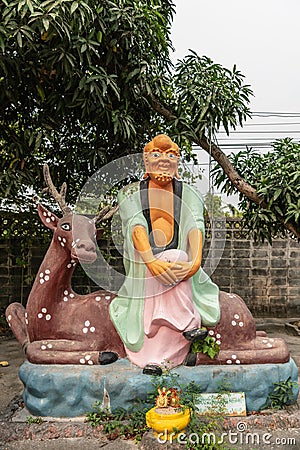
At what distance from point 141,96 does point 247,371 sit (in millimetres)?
3359

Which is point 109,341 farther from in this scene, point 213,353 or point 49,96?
point 49,96

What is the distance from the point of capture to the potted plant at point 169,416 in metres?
2.96

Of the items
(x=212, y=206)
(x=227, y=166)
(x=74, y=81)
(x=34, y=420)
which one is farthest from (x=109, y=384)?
(x=227, y=166)

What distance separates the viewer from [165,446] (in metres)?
2.88

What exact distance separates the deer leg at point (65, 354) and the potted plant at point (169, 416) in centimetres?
63

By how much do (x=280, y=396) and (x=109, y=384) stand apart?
1296 mm

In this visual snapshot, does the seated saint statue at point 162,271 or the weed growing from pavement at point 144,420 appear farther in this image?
the seated saint statue at point 162,271


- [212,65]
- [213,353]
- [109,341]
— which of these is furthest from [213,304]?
[212,65]

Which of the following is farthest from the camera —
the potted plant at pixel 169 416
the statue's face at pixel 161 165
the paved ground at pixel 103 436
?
the statue's face at pixel 161 165

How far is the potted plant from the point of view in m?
2.96

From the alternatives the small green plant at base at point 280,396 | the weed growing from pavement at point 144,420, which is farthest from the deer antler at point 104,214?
Result: the small green plant at base at point 280,396

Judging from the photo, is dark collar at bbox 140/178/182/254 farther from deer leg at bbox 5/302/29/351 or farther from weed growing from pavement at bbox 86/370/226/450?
deer leg at bbox 5/302/29/351

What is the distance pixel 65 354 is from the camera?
3.69 metres

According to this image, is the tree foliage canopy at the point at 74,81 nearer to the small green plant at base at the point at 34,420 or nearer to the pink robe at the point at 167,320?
the pink robe at the point at 167,320
